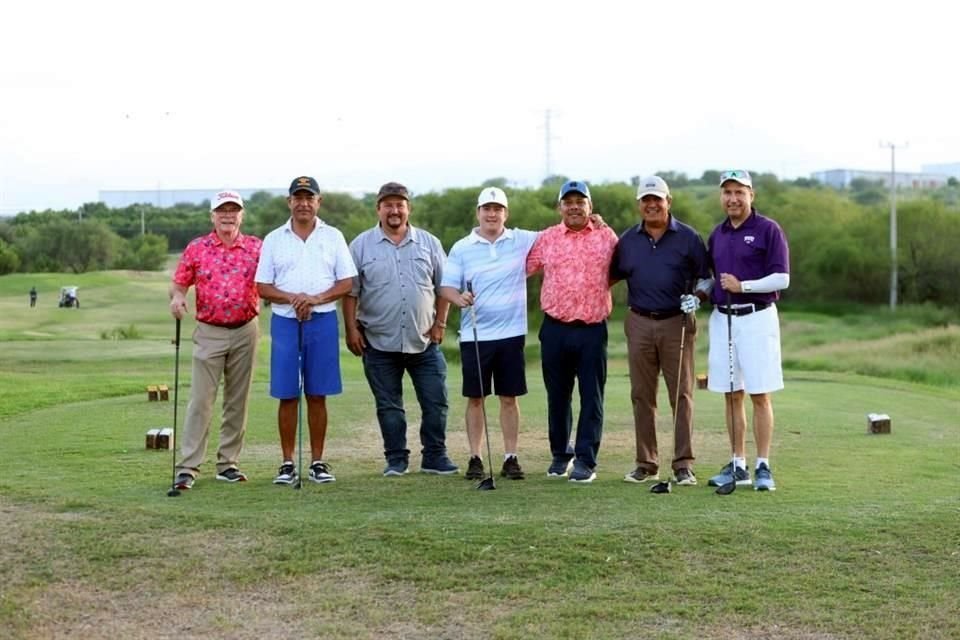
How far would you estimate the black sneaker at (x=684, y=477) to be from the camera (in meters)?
9.22

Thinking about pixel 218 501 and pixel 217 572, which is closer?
pixel 217 572

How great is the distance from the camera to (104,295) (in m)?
61.2

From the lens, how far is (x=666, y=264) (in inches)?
359

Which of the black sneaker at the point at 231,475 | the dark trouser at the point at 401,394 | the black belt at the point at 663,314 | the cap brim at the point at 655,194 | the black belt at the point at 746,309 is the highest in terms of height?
the cap brim at the point at 655,194

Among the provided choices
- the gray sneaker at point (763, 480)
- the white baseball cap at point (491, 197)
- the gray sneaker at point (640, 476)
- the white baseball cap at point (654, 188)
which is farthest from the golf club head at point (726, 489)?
the white baseball cap at point (491, 197)

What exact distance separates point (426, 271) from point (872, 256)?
66.2 m

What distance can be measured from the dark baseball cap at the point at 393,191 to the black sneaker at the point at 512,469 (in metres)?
2.00

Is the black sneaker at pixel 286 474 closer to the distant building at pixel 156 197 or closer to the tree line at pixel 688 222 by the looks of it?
the tree line at pixel 688 222

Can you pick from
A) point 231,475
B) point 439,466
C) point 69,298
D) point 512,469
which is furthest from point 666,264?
point 69,298

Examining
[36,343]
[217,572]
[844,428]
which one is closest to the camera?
[217,572]

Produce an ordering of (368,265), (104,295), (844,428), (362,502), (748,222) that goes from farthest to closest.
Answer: (104,295) < (844,428) < (368,265) < (748,222) < (362,502)

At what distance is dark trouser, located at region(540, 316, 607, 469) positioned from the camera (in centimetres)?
934

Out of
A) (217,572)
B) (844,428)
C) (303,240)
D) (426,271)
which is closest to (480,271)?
(426,271)

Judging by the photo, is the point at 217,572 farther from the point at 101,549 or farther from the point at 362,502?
the point at 362,502
